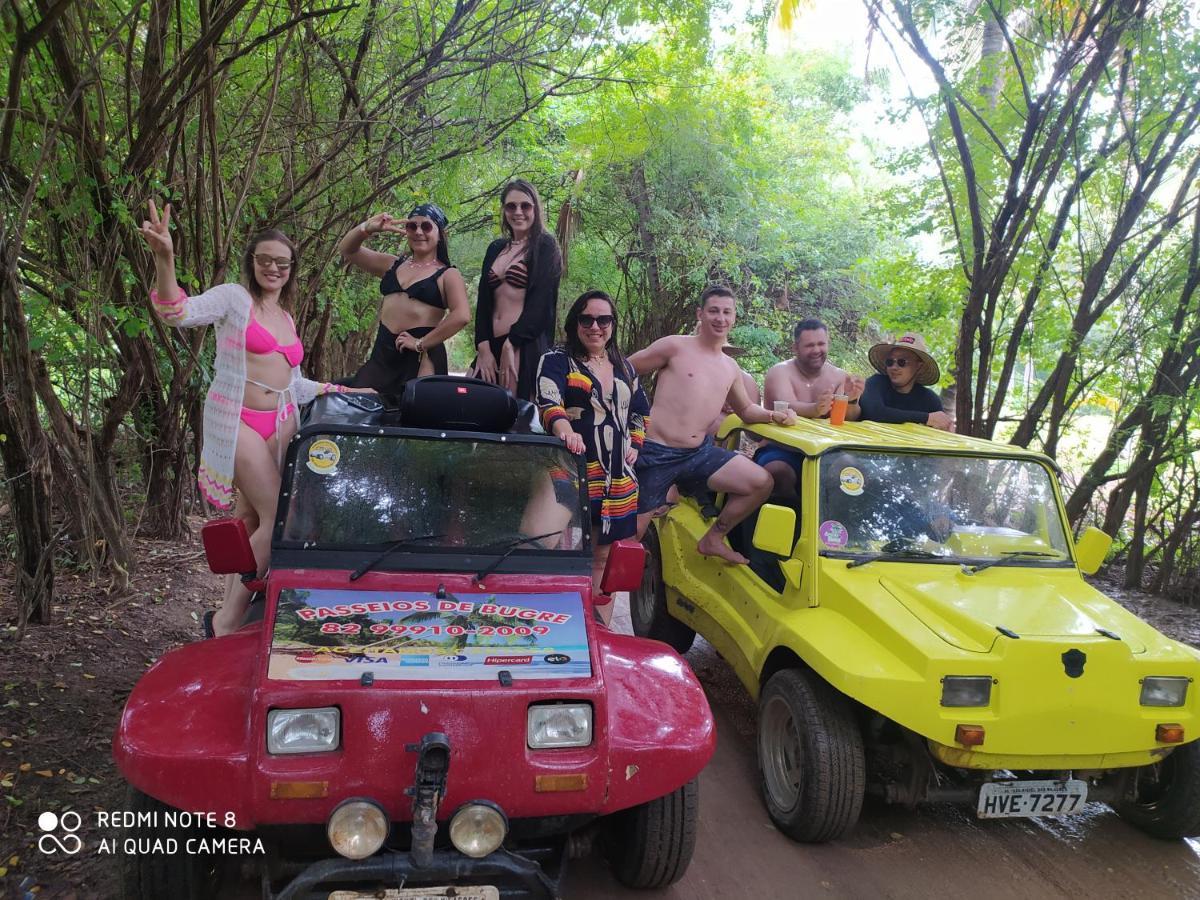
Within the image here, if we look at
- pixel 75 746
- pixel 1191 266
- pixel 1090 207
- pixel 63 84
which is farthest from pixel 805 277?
pixel 75 746

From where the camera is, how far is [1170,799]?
3.64m

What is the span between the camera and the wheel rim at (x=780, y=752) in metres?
3.78

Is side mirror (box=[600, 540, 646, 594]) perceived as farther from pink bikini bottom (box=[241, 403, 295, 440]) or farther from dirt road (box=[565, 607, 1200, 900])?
pink bikini bottom (box=[241, 403, 295, 440])

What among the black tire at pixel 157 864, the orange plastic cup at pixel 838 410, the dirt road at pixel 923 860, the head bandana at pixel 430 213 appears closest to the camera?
the black tire at pixel 157 864

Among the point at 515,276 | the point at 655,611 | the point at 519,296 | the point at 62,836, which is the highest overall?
the point at 515,276

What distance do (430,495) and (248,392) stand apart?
1.21m

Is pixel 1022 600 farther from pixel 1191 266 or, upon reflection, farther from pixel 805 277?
pixel 805 277

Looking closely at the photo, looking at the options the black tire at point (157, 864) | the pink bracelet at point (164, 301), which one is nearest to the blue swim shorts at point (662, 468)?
the pink bracelet at point (164, 301)

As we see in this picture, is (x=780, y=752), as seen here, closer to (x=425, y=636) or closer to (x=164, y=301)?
(x=425, y=636)

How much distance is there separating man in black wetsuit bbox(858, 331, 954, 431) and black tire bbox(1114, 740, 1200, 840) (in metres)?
2.46

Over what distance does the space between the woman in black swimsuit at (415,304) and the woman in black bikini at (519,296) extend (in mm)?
297

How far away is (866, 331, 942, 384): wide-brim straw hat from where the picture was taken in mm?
5645

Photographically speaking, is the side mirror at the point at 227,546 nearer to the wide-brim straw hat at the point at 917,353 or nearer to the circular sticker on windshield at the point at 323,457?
the circular sticker on windshield at the point at 323,457

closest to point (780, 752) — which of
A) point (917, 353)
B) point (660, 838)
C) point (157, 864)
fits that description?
point (660, 838)
